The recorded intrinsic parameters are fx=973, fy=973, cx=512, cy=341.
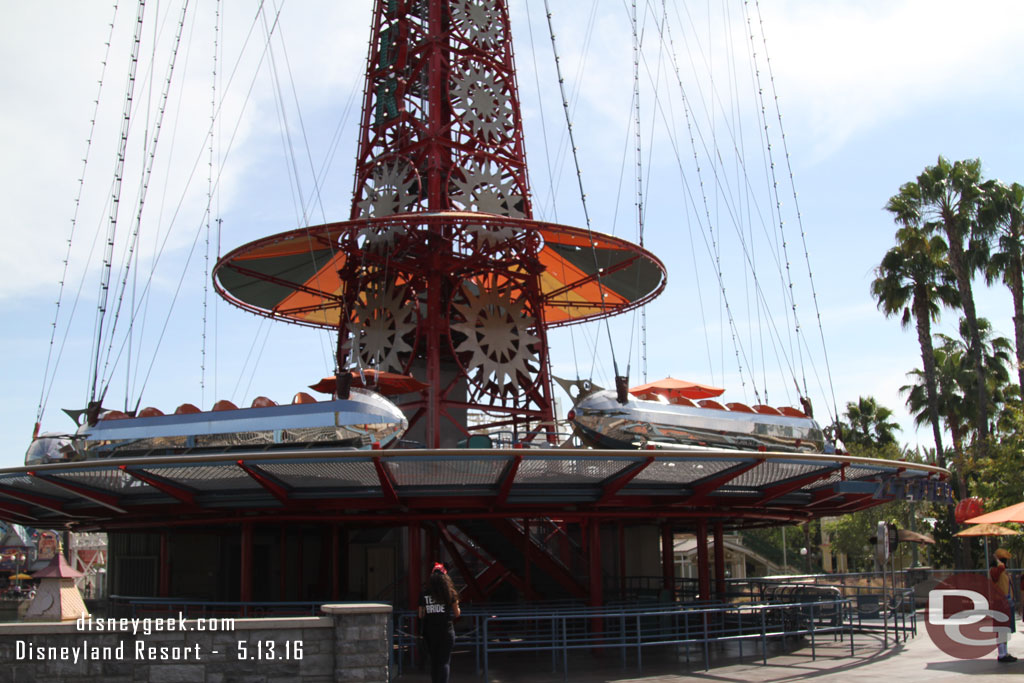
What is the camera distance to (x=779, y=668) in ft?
53.7

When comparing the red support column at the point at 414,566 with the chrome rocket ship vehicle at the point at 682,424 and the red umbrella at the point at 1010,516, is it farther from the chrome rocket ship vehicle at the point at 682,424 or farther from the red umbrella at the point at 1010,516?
the red umbrella at the point at 1010,516

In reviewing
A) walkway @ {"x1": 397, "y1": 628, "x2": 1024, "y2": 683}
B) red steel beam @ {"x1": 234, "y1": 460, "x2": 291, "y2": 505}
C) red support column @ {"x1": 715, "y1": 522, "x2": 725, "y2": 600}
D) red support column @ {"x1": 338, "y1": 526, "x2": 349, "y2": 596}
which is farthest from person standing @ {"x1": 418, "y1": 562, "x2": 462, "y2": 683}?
red support column @ {"x1": 338, "y1": 526, "x2": 349, "y2": 596}

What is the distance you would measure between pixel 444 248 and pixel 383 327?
2.96 m

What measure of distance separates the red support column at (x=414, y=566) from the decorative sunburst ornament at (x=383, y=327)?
9.02 meters

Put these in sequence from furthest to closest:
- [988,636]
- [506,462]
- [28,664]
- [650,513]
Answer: [650,513] < [988,636] < [506,462] < [28,664]

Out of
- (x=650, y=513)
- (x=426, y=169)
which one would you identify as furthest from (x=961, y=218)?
(x=650, y=513)

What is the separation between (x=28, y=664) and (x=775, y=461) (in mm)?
12708

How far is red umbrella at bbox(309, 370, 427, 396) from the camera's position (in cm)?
2150

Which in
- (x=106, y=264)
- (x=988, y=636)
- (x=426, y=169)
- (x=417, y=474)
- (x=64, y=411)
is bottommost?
(x=988, y=636)

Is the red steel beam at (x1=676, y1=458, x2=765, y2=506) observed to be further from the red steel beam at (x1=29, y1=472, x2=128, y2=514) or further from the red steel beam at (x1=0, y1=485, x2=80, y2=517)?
the red steel beam at (x1=0, y1=485, x2=80, y2=517)

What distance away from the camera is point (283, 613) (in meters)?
22.2

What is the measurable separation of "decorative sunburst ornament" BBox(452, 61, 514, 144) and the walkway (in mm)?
16072

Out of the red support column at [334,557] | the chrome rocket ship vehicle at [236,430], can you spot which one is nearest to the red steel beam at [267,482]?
the chrome rocket ship vehicle at [236,430]

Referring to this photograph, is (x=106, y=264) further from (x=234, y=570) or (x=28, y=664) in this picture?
(x=28, y=664)
